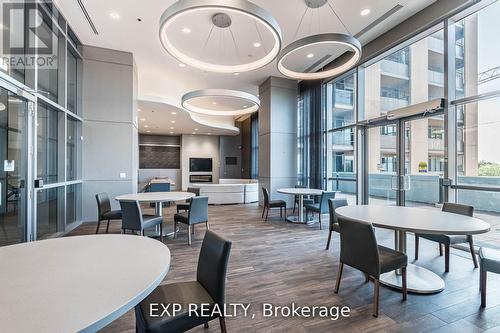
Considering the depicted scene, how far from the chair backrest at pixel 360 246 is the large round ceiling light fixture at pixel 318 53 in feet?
9.55

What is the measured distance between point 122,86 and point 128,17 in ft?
6.08

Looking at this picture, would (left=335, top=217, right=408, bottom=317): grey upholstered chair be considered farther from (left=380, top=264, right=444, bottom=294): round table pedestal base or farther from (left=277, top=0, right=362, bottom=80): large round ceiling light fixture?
(left=277, top=0, right=362, bottom=80): large round ceiling light fixture

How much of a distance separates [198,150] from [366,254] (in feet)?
43.5

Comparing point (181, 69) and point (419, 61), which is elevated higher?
point (181, 69)

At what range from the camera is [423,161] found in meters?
5.00

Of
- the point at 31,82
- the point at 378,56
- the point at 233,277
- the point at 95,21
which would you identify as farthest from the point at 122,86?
the point at 378,56

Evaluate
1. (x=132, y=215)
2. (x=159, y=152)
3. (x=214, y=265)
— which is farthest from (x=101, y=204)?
(x=159, y=152)

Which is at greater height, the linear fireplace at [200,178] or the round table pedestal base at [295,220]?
the linear fireplace at [200,178]

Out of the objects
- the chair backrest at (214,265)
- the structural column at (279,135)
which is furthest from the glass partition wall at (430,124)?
the chair backrest at (214,265)

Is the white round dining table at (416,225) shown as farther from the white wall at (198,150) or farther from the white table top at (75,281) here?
the white wall at (198,150)

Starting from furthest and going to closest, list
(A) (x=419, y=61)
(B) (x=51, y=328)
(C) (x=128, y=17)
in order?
(A) (x=419, y=61) < (C) (x=128, y=17) < (B) (x=51, y=328)

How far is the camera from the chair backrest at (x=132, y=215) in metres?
3.88

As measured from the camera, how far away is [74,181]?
5414 millimetres

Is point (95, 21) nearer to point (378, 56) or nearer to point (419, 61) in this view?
point (378, 56)
